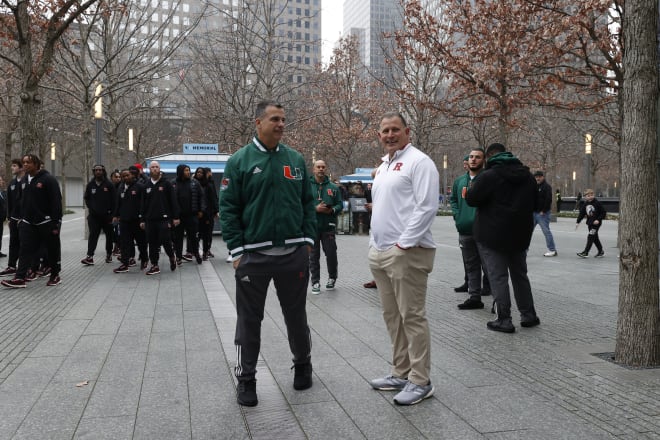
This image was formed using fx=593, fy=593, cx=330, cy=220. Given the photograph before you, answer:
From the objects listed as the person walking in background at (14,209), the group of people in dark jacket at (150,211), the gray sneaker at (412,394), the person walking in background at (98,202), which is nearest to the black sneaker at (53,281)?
the person walking in background at (14,209)

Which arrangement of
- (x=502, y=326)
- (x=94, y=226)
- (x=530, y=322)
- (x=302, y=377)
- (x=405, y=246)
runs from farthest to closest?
(x=94, y=226) → (x=530, y=322) → (x=502, y=326) → (x=302, y=377) → (x=405, y=246)

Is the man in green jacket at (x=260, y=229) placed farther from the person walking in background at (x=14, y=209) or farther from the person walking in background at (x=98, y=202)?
the person walking in background at (x=98, y=202)

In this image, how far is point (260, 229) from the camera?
12.8 ft

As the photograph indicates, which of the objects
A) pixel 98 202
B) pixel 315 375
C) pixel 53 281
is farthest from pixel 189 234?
pixel 315 375

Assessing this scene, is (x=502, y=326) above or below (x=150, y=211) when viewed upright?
below

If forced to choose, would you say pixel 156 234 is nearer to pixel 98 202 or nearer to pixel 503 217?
pixel 98 202

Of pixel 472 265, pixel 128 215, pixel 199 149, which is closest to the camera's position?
pixel 472 265

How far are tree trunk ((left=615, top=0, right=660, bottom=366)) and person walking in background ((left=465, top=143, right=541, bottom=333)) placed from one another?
1287 mm

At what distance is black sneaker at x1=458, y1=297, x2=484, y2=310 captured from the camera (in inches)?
286

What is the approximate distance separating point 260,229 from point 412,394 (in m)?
1.47

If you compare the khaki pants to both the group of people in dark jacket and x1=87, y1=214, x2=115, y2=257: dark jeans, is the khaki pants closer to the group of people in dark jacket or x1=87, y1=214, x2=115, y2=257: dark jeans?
the group of people in dark jacket

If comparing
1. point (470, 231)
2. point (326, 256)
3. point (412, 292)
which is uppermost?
point (470, 231)

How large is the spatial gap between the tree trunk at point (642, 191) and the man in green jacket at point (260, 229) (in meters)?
2.72

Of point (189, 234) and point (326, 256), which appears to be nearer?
point (326, 256)
